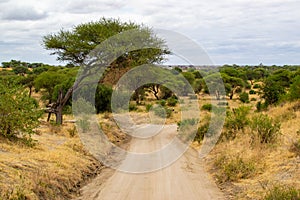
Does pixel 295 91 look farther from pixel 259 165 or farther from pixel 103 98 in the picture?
pixel 259 165

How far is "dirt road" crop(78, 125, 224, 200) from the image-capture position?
9.59 meters

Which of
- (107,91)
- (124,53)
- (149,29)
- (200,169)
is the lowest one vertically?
(200,169)

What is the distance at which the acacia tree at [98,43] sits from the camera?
21.6 metres

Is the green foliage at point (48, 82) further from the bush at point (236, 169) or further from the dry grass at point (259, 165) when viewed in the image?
the bush at point (236, 169)

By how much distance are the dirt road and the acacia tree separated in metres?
8.87

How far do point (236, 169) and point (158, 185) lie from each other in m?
2.46

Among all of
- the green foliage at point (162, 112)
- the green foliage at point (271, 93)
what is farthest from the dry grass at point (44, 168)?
the green foliage at point (271, 93)

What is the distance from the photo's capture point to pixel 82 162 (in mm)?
12875

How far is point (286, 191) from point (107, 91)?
25.6 m

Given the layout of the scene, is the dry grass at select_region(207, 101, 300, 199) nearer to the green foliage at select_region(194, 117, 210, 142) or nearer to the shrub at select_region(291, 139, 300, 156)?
the shrub at select_region(291, 139, 300, 156)

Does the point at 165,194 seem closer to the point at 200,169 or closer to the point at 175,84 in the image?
the point at 200,169

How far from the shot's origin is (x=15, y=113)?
13555mm

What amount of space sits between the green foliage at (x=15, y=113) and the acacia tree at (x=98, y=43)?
6920mm

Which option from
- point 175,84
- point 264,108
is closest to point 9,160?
point 264,108
